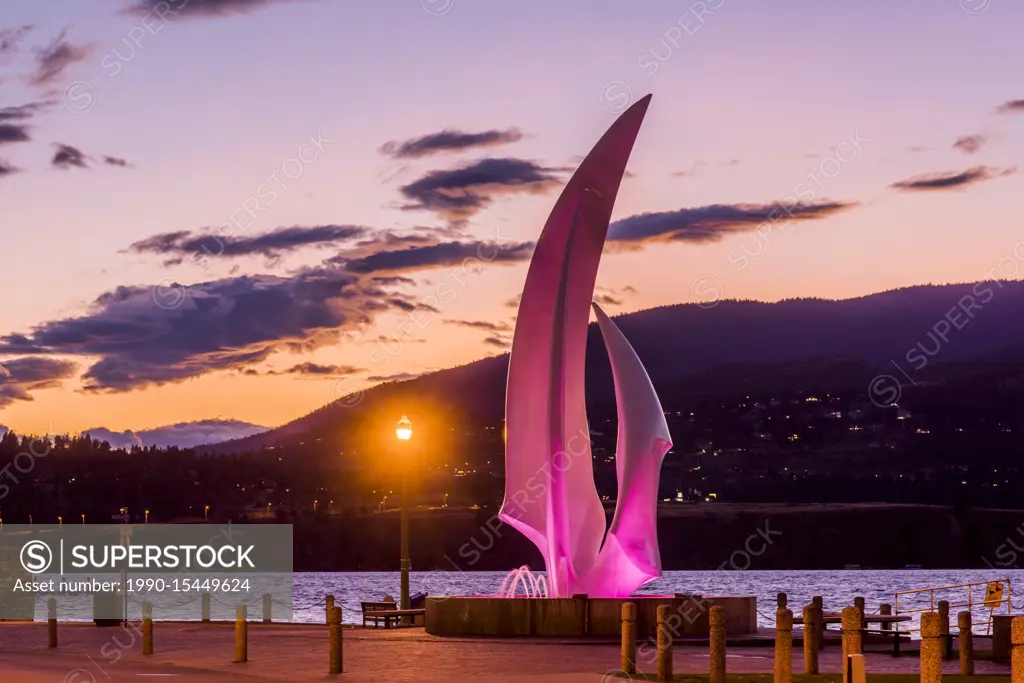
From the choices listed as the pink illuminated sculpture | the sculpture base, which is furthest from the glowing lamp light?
the sculpture base

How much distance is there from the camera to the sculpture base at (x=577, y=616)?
3084cm

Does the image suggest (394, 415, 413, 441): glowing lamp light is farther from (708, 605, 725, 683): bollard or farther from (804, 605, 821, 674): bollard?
(708, 605, 725, 683): bollard

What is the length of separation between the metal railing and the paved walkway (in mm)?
5721

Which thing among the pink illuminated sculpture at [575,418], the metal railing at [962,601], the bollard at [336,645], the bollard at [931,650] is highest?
the pink illuminated sculpture at [575,418]

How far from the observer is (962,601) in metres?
97.4

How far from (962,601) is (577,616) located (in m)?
72.8

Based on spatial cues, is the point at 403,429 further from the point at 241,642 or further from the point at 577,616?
the point at 241,642

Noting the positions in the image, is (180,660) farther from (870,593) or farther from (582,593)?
(870,593)

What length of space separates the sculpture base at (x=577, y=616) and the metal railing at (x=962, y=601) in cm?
348

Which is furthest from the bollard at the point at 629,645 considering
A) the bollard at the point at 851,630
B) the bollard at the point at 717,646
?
the bollard at the point at 851,630

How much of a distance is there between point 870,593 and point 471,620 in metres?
117

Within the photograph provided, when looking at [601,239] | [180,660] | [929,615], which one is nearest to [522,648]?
[180,660]

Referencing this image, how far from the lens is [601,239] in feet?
116

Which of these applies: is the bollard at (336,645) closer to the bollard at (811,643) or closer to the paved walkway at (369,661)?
the paved walkway at (369,661)
